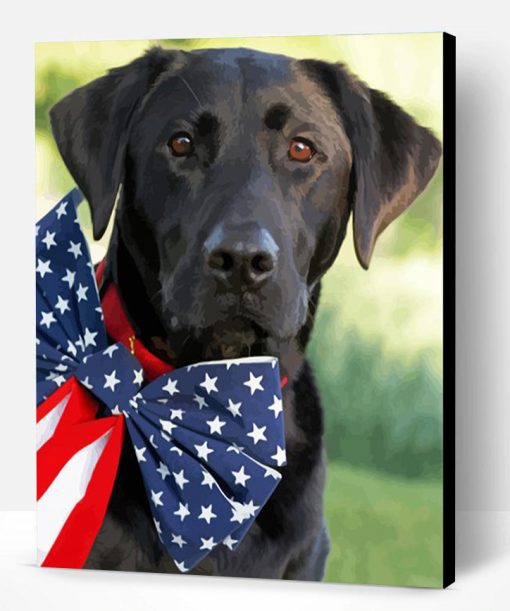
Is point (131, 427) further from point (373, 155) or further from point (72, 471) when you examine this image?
point (373, 155)

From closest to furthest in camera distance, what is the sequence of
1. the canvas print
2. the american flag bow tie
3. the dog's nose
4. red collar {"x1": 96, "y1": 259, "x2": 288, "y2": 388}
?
the dog's nose → the canvas print → the american flag bow tie → red collar {"x1": 96, "y1": 259, "x2": 288, "y2": 388}

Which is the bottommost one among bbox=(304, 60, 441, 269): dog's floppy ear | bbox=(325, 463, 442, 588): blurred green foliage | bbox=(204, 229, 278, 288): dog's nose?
bbox=(325, 463, 442, 588): blurred green foliage

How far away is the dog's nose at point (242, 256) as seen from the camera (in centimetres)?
547

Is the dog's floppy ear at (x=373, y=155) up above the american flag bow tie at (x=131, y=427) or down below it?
above

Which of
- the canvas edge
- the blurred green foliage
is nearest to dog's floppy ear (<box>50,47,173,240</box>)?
the canvas edge

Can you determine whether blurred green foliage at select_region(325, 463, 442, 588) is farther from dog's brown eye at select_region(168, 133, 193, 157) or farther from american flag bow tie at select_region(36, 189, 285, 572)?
dog's brown eye at select_region(168, 133, 193, 157)

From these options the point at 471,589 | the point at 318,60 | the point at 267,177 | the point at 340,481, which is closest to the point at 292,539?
the point at 340,481

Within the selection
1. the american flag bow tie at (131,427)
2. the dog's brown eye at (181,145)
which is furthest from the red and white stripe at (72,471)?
the dog's brown eye at (181,145)

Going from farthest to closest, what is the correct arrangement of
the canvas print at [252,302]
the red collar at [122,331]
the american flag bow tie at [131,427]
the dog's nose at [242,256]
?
the red collar at [122,331] < the american flag bow tie at [131,427] < the canvas print at [252,302] < the dog's nose at [242,256]

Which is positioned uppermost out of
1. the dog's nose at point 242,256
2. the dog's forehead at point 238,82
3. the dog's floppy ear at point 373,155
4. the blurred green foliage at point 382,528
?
the dog's forehead at point 238,82

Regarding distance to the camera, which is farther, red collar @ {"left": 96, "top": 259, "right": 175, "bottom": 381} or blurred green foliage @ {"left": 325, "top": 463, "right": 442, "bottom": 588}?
red collar @ {"left": 96, "top": 259, "right": 175, "bottom": 381}

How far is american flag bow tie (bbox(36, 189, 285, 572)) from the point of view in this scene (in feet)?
18.8

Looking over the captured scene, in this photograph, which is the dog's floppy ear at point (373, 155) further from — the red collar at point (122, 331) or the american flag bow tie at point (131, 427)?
the red collar at point (122, 331)

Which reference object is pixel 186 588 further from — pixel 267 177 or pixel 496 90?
pixel 496 90
